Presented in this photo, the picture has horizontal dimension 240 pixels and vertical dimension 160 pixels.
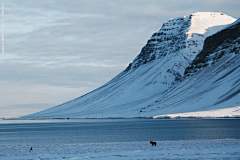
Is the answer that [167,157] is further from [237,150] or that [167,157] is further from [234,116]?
[234,116]

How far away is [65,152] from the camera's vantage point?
45.8 meters

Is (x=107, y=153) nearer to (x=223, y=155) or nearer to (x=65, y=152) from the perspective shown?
(x=65, y=152)

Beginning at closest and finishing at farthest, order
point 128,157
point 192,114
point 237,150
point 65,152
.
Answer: point 128,157, point 237,150, point 65,152, point 192,114

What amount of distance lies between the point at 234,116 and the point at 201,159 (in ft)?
476

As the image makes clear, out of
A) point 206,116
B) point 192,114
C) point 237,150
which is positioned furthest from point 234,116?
point 237,150

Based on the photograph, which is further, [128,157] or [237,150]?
[237,150]

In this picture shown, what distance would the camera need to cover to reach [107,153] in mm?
43875

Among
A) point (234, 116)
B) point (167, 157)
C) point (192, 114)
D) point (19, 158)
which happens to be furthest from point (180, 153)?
point (192, 114)

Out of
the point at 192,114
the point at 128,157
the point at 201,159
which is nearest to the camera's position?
the point at 201,159

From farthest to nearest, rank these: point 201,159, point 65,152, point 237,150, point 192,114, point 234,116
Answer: point 192,114 → point 234,116 → point 65,152 → point 237,150 → point 201,159

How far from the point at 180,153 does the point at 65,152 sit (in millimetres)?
12656

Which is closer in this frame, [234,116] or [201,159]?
[201,159]

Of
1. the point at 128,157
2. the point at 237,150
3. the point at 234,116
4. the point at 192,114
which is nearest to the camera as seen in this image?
the point at 128,157

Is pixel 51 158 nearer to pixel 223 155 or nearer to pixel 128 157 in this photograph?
pixel 128 157
